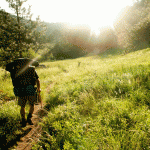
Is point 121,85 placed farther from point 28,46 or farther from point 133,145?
point 28,46

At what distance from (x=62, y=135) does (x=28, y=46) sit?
43.1ft

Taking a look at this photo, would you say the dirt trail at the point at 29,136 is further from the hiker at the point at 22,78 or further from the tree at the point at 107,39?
the tree at the point at 107,39

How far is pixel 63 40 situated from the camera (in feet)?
169

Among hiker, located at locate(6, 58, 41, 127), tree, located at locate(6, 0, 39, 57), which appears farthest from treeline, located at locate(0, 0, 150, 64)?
hiker, located at locate(6, 58, 41, 127)

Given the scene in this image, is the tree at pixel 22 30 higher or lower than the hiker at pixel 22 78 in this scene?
higher

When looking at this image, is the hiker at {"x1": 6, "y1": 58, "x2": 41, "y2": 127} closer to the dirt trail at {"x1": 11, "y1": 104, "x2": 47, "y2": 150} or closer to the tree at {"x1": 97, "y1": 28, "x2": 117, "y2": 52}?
the dirt trail at {"x1": 11, "y1": 104, "x2": 47, "y2": 150}

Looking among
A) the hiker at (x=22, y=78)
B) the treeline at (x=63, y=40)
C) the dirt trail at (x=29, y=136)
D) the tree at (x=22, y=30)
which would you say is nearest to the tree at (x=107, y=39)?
the treeline at (x=63, y=40)

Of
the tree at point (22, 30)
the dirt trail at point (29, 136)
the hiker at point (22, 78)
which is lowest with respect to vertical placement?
the dirt trail at point (29, 136)

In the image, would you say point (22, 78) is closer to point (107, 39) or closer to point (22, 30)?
point (22, 30)

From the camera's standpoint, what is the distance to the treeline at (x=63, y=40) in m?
11.4

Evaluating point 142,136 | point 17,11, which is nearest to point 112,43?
point 17,11

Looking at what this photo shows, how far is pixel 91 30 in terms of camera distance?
158 feet

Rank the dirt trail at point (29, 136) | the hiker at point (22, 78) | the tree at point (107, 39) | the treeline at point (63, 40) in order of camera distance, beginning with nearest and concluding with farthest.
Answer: the dirt trail at point (29, 136) < the hiker at point (22, 78) < the treeline at point (63, 40) < the tree at point (107, 39)

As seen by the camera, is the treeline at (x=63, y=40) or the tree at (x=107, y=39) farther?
the tree at (x=107, y=39)
